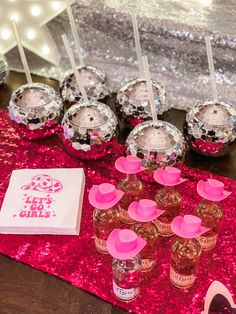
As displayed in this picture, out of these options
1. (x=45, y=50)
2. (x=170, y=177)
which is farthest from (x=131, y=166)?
(x=45, y=50)

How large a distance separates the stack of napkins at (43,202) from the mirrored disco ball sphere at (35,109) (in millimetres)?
120

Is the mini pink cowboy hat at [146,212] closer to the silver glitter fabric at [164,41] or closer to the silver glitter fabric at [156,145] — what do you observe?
the silver glitter fabric at [156,145]

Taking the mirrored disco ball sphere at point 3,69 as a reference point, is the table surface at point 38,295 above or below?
below

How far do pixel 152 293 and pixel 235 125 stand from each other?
1.27 feet

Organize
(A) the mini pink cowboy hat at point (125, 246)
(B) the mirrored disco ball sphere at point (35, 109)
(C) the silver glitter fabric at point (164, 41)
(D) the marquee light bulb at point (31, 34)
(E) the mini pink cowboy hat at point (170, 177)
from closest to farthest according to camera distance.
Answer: (A) the mini pink cowboy hat at point (125, 246)
(E) the mini pink cowboy hat at point (170, 177)
(B) the mirrored disco ball sphere at point (35, 109)
(C) the silver glitter fabric at point (164, 41)
(D) the marquee light bulb at point (31, 34)

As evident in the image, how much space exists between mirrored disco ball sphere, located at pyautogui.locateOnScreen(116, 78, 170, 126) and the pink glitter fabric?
0.12 m

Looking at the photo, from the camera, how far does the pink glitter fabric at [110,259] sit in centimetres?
78

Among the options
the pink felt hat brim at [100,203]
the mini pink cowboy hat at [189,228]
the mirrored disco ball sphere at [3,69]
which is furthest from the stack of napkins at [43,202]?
the mirrored disco ball sphere at [3,69]

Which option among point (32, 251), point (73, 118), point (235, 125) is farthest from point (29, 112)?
point (235, 125)

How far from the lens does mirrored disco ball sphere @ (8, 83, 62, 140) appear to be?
3.43ft

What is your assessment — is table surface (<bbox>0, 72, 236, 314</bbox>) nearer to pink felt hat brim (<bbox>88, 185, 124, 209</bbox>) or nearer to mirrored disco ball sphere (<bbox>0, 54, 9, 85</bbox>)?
pink felt hat brim (<bbox>88, 185, 124, 209</bbox>)

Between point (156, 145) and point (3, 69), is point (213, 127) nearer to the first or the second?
point (156, 145)

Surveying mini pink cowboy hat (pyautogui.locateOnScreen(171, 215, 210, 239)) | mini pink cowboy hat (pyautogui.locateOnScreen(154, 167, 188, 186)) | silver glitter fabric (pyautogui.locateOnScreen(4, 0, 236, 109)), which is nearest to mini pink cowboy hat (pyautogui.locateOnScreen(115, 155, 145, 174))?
mini pink cowboy hat (pyautogui.locateOnScreen(154, 167, 188, 186))

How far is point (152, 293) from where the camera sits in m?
0.78
